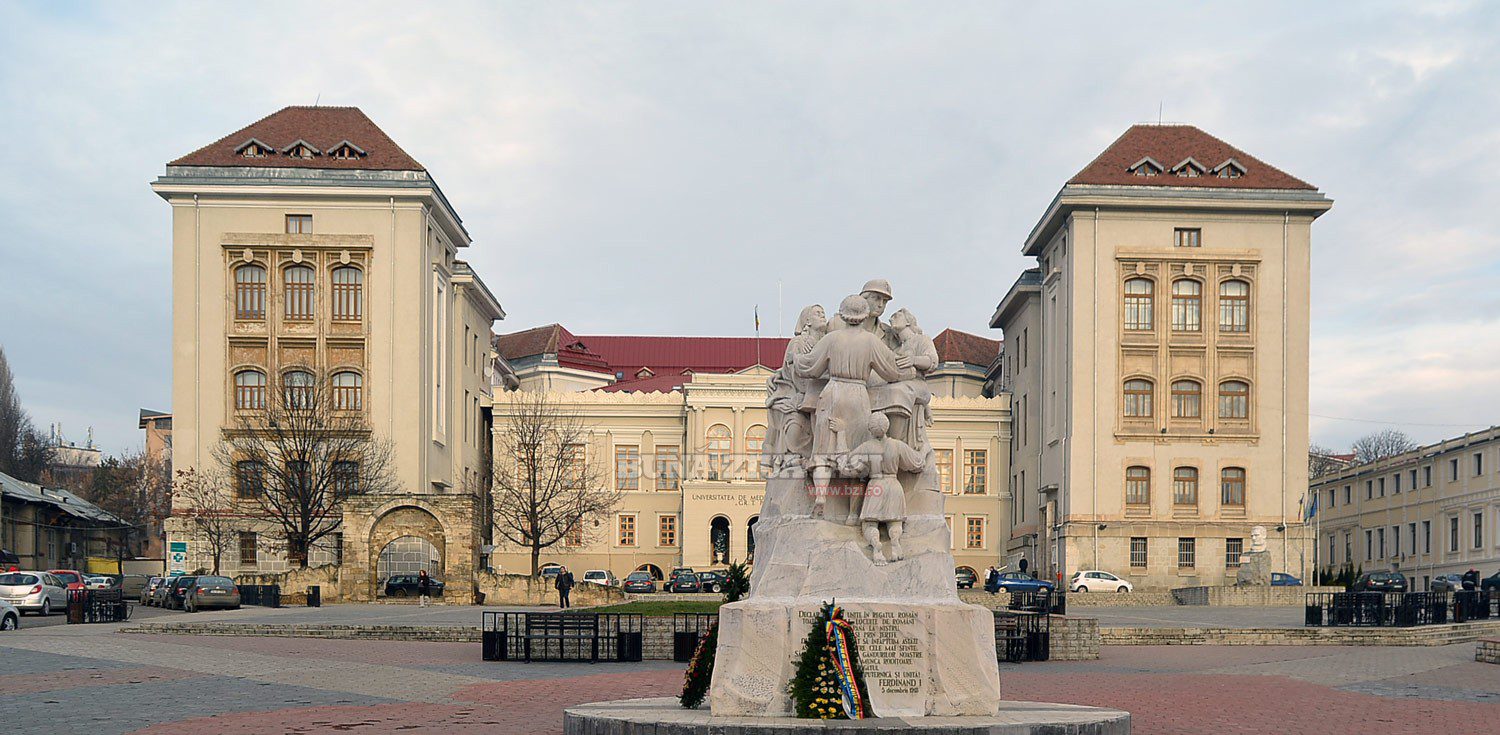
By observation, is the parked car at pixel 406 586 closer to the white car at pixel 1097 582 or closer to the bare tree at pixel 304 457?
the bare tree at pixel 304 457

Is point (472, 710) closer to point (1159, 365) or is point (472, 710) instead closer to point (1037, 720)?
point (1037, 720)

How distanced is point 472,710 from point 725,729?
19.0 ft

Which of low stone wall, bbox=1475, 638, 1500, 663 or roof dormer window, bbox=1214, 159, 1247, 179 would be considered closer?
low stone wall, bbox=1475, 638, 1500, 663

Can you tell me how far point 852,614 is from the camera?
12.4 m

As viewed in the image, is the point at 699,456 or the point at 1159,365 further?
the point at 699,456

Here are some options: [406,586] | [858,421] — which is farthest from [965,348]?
[858,421]

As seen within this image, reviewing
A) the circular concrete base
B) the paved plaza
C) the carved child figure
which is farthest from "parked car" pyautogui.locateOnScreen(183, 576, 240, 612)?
the carved child figure

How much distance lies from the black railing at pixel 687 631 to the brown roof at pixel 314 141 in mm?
45847

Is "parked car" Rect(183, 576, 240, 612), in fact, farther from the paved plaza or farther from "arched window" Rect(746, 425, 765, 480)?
"arched window" Rect(746, 425, 765, 480)

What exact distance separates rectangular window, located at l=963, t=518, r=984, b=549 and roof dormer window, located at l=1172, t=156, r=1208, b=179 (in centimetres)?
2446

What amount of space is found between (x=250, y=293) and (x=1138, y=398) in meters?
39.0

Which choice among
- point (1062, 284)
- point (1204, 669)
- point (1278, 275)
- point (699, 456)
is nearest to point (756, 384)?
point (699, 456)

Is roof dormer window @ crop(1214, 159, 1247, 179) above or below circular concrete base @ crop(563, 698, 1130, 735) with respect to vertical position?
above

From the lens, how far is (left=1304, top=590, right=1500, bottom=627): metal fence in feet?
104
